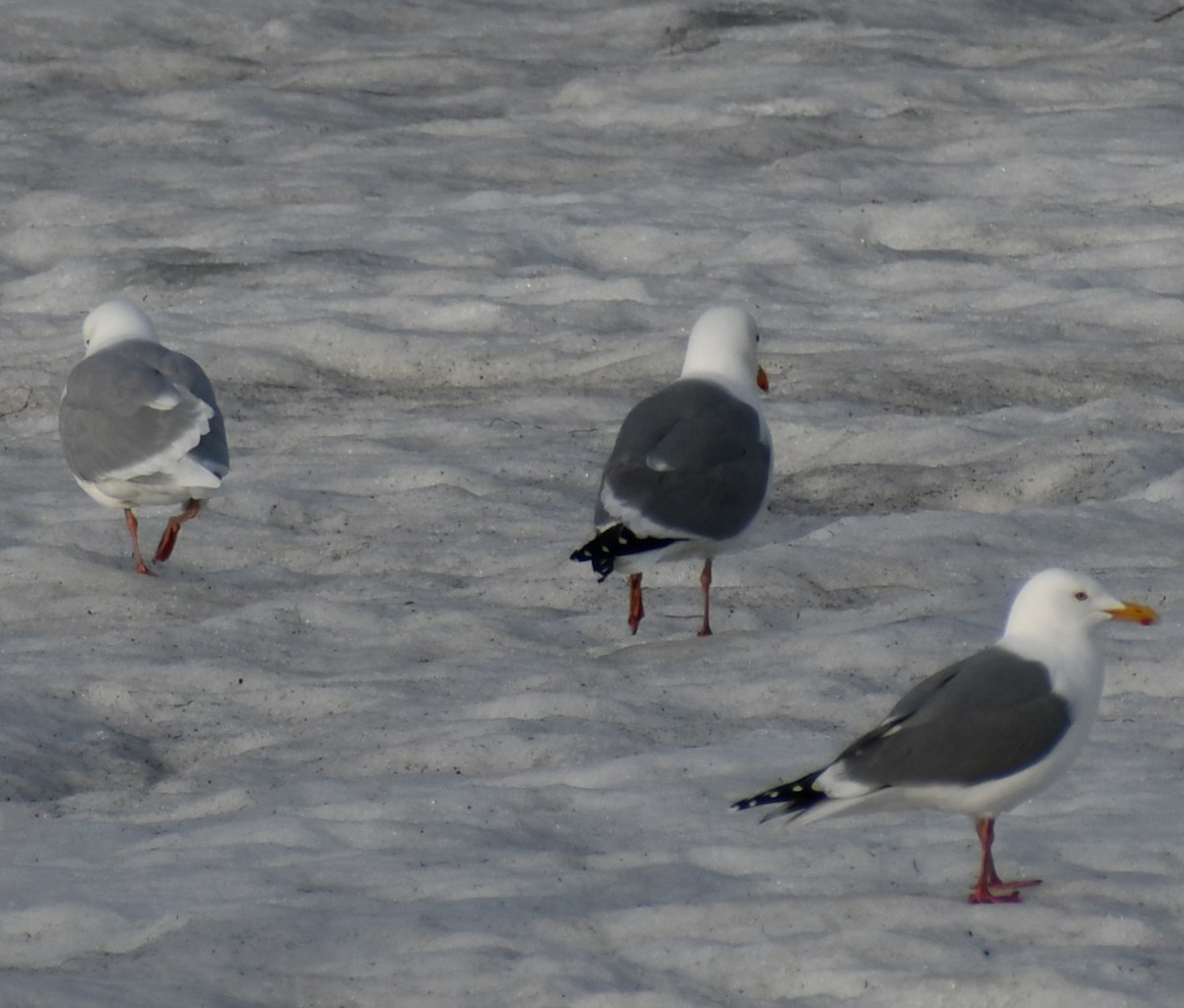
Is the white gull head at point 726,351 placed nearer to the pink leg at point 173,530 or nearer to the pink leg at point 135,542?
the pink leg at point 173,530

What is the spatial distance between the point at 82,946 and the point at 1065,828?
282 centimetres

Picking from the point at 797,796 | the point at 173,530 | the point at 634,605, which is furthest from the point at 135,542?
the point at 797,796

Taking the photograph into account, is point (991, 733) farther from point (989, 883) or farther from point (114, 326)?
point (114, 326)

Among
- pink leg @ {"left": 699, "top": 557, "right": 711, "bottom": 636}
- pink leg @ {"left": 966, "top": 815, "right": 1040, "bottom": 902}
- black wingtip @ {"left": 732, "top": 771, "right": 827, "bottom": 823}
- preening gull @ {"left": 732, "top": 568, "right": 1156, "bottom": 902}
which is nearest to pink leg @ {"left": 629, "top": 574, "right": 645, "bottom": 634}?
pink leg @ {"left": 699, "top": 557, "right": 711, "bottom": 636}

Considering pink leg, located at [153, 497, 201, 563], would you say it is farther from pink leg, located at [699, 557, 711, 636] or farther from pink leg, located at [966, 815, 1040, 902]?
pink leg, located at [966, 815, 1040, 902]

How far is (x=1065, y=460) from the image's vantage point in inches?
394

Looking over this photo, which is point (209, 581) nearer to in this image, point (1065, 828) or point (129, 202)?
point (1065, 828)

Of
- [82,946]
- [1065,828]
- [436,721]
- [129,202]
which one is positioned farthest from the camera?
[129,202]

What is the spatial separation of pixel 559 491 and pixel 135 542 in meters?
2.09

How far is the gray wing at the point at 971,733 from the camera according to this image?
5.30 meters

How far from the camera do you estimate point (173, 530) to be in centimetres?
934

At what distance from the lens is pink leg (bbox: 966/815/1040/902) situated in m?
5.42

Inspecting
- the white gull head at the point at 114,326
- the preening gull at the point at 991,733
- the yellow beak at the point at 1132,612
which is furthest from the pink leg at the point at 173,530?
the yellow beak at the point at 1132,612

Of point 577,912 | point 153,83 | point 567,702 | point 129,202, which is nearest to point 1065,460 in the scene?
point 567,702
